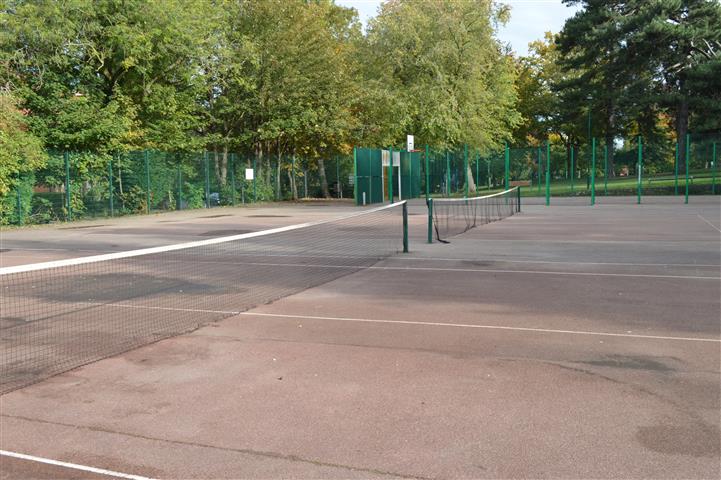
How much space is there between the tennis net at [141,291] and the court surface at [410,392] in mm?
470

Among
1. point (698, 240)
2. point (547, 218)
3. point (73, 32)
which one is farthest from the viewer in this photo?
point (73, 32)

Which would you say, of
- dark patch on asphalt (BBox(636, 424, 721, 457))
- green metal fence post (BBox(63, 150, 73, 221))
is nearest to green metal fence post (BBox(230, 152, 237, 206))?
green metal fence post (BBox(63, 150, 73, 221))

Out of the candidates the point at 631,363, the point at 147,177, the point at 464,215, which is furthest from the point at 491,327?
the point at 147,177

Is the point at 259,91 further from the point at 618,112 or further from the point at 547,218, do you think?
the point at 618,112

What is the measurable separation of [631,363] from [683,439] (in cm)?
176

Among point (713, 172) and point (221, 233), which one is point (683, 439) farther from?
point (713, 172)

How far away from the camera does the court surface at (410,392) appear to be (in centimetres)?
396

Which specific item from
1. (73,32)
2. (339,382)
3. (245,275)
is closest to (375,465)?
(339,382)

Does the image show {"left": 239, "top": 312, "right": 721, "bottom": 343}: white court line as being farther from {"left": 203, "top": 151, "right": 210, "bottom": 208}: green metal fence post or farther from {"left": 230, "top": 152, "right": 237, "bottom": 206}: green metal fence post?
{"left": 230, "top": 152, "right": 237, "bottom": 206}: green metal fence post

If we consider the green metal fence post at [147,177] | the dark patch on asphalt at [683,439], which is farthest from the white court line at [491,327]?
the green metal fence post at [147,177]

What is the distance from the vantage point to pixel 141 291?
996 cm

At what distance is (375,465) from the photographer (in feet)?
12.7

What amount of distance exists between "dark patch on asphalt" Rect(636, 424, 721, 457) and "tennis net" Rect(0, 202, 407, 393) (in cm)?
453

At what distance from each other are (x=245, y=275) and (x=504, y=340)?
5.75 metres
